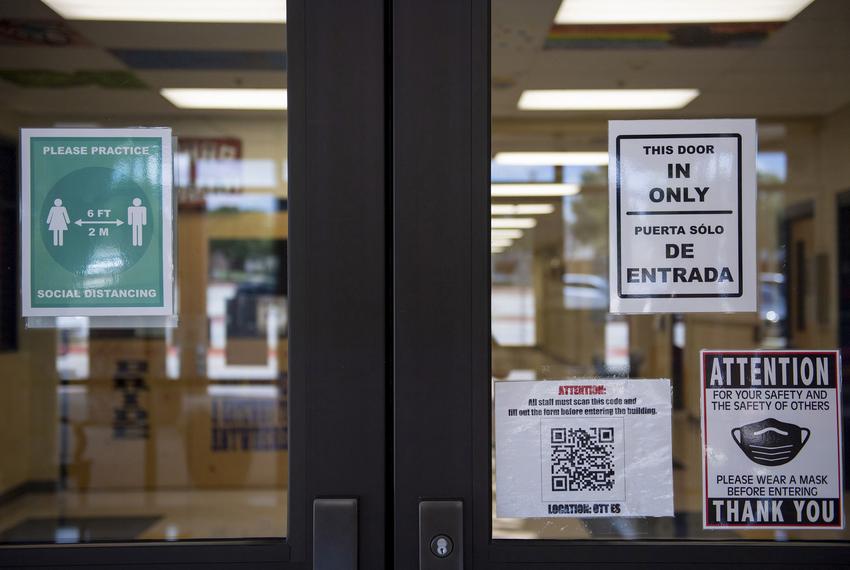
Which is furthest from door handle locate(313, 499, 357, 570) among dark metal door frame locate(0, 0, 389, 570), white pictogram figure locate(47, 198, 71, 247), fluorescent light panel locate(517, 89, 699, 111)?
fluorescent light panel locate(517, 89, 699, 111)

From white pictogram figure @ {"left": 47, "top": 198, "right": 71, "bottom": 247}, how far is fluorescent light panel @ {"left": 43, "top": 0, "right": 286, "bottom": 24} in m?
0.37

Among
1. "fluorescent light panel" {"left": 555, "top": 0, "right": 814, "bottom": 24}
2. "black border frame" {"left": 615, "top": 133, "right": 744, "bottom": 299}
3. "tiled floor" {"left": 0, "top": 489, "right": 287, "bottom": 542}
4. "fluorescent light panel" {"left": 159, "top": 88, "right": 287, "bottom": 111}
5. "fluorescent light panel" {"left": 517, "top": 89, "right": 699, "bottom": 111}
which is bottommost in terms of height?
"tiled floor" {"left": 0, "top": 489, "right": 287, "bottom": 542}

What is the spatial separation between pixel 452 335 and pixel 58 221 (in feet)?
2.47

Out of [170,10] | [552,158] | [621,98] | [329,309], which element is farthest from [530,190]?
[170,10]

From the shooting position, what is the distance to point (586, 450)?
55.2 inches

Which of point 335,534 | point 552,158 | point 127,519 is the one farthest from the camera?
point 552,158

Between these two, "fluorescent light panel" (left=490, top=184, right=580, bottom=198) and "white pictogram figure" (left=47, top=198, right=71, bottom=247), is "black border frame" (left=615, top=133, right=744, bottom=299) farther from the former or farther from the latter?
"white pictogram figure" (left=47, top=198, right=71, bottom=247)

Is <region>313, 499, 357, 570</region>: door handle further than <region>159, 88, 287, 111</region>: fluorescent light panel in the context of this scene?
No

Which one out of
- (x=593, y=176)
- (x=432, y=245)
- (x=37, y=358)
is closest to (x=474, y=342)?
(x=432, y=245)

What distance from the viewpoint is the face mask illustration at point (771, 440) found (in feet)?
4.60

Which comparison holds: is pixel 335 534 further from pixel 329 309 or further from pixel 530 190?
pixel 530 190

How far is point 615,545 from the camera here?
1.41 metres

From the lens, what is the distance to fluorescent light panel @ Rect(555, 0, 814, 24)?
4.75ft

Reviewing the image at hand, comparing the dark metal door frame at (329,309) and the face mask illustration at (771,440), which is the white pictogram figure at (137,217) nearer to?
the dark metal door frame at (329,309)
